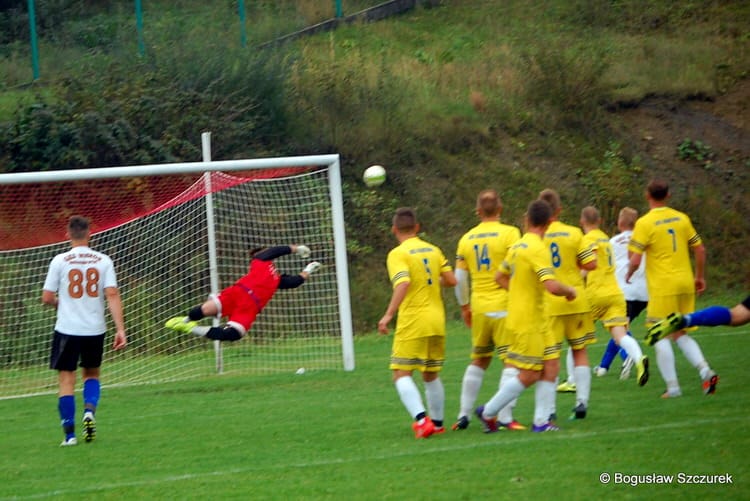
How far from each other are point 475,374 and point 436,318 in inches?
23.3

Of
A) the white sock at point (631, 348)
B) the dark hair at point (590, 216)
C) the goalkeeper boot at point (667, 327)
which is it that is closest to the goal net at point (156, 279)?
the dark hair at point (590, 216)

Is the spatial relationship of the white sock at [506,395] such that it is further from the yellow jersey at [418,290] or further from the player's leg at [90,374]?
the player's leg at [90,374]

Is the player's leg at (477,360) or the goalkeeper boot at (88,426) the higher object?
the player's leg at (477,360)

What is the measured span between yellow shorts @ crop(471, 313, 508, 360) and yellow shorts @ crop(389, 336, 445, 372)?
1.11 ft

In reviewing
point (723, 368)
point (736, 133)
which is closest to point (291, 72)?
point (736, 133)

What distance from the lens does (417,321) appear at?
27.2ft

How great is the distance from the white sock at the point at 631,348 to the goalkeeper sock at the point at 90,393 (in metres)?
4.77

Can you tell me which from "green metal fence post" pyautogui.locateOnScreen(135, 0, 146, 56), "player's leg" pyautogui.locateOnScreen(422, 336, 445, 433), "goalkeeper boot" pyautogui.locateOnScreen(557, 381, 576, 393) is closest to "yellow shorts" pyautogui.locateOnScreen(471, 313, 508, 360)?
"player's leg" pyautogui.locateOnScreen(422, 336, 445, 433)

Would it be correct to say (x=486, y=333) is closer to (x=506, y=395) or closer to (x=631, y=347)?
(x=506, y=395)

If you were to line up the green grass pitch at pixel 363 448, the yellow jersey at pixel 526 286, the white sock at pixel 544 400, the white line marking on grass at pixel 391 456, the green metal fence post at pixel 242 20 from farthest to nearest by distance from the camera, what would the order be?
1. the green metal fence post at pixel 242 20
2. the white sock at pixel 544 400
3. the yellow jersey at pixel 526 286
4. the white line marking on grass at pixel 391 456
5. the green grass pitch at pixel 363 448

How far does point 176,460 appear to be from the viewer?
8.11m

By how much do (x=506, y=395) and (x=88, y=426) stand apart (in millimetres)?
3602

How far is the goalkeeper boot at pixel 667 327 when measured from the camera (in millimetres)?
7539

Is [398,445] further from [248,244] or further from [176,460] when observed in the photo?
[248,244]
